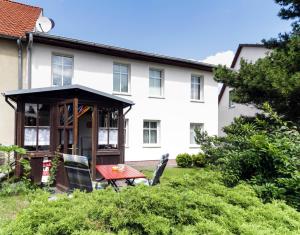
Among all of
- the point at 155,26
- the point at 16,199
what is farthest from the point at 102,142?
the point at 155,26

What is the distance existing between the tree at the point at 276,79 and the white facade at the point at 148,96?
25.7ft

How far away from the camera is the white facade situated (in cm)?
1454

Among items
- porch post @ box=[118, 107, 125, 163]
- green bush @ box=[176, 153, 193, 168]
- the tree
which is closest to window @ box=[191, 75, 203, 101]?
green bush @ box=[176, 153, 193, 168]

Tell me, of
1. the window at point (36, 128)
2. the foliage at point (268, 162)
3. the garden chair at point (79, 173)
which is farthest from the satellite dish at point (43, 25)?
the foliage at point (268, 162)

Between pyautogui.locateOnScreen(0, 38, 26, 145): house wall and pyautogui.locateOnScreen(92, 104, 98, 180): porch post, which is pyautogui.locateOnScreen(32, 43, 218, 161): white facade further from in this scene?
pyautogui.locateOnScreen(92, 104, 98, 180): porch post

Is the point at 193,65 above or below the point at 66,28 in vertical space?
below

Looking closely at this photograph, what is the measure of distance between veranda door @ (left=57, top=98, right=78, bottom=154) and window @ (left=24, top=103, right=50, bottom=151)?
0.46 m

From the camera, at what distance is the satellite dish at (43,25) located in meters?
15.9

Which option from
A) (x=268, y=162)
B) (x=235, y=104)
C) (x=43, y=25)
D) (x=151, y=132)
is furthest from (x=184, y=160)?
(x=268, y=162)

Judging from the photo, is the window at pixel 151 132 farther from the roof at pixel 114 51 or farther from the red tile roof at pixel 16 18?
the red tile roof at pixel 16 18

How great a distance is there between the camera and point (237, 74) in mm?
8828

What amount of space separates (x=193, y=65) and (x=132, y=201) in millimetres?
16435

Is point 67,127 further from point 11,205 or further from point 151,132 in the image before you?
point 151,132

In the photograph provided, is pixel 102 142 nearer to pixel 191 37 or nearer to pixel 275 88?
pixel 275 88
